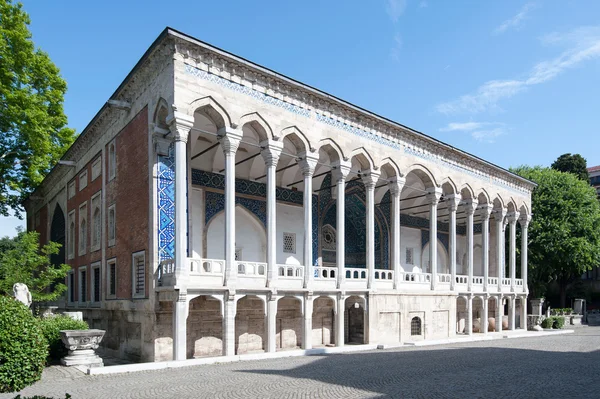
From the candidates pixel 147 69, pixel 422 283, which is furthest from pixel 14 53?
pixel 422 283

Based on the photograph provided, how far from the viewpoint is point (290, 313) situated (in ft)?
61.6

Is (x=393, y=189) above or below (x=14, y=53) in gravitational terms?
below

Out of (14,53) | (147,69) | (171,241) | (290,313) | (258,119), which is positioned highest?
(14,53)

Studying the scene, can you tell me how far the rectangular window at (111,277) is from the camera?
18.8 meters

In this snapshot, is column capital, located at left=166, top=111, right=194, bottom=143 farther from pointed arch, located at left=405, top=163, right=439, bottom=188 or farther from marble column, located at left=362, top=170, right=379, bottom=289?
pointed arch, located at left=405, top=163, right=439, bottom=188

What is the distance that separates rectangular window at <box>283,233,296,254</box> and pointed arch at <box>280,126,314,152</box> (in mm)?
5998

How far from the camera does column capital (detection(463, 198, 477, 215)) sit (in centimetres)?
2570

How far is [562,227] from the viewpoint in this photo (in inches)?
1302

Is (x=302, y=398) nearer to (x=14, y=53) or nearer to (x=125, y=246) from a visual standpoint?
(x=125, y=246)

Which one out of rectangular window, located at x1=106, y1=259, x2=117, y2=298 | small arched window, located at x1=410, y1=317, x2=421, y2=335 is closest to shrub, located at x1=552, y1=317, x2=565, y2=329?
small arched window, located at x1=410, y1=317, x2=421, y2=335

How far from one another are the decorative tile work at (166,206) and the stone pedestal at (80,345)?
2888 millimetres

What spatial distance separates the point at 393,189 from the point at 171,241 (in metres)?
10.0

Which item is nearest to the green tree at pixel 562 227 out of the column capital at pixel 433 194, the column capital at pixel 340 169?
the column capital at pixel 433 194

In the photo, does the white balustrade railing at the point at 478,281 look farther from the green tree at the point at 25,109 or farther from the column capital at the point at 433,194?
the green tree at the point at 25,109
